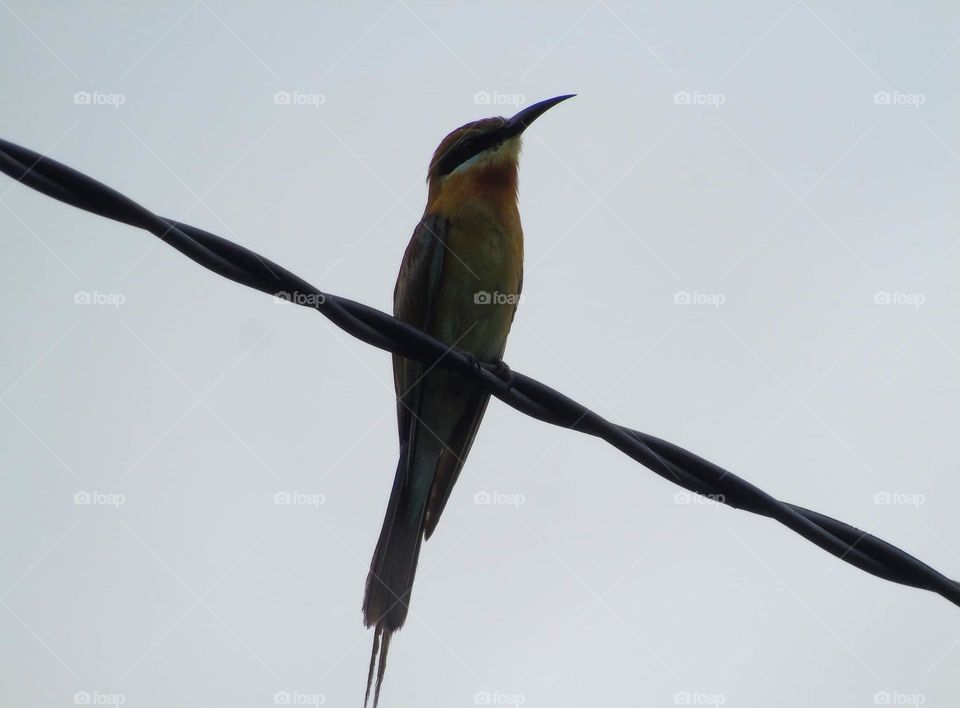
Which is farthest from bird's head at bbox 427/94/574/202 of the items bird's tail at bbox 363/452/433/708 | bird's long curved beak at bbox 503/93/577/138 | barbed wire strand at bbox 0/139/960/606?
barbed wire strand at bbox 0/139/960/606

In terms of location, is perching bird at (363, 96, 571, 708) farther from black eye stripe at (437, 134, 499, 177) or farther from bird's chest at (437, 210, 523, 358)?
black eye stripe at (437, 134, 499, 177)

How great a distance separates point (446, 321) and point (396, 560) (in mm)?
1254

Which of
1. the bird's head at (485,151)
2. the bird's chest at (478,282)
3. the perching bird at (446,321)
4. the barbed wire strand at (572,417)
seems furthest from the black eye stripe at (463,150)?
the barbed wire strand at (572,417)

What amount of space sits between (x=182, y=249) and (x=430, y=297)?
2.31 meters

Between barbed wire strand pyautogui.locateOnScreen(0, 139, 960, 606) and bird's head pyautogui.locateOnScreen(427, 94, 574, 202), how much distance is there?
7.68 feet

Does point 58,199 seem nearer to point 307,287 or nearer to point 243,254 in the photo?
point 243,254

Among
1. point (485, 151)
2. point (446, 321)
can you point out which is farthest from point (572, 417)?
point (485, 151)

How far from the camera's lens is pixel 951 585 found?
300 cm

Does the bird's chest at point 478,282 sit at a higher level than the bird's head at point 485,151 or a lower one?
lower

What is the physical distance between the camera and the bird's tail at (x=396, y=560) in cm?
408

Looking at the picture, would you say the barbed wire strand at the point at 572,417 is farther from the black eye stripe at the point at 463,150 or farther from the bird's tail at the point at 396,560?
the black eye stripe at the point at 463,150

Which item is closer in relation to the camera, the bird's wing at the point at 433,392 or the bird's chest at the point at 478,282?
the bird's wing at the point at 433,392

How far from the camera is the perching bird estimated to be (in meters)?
4.64

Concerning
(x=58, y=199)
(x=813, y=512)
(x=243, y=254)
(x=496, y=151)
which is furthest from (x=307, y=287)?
(x=496, y=151)
